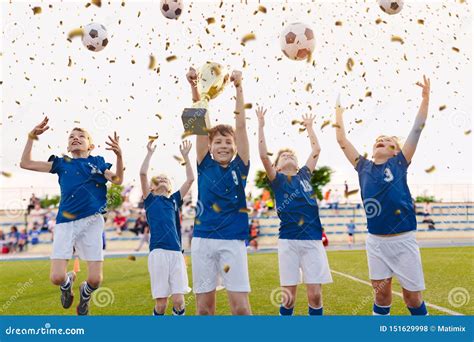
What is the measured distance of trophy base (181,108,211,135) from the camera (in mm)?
5352

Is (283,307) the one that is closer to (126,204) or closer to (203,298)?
(203,298)

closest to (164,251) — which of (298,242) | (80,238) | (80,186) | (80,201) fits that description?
(80,238)

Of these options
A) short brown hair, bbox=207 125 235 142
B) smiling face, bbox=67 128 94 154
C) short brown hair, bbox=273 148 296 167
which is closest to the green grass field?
short brown hair, bbox=273 148 296 167

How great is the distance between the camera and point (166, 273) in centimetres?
686

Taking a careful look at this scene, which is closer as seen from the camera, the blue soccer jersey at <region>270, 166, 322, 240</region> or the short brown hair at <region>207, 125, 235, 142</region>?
the short brown hair at <region>207, 125, 235, 142</region>

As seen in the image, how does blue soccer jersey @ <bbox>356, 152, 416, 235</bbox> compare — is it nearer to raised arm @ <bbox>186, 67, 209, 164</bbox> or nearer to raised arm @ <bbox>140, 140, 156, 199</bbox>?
raised arm @ <bbox>186, 67, 209, 164</bbox>

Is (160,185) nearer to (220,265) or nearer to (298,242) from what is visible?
(298,242)

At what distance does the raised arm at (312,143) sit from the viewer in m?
6.52

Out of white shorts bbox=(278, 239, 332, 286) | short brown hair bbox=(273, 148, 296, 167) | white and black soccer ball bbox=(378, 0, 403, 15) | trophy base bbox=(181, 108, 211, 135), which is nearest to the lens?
trophy base bbox=(181, 108, 211, 135)

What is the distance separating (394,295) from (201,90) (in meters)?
5.61

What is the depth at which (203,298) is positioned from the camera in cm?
513

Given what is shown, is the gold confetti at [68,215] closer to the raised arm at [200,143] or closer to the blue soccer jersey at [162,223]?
the blue soccer jersey at [162,223]

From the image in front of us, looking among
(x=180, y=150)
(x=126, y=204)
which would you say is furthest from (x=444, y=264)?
(x=126, y=204)

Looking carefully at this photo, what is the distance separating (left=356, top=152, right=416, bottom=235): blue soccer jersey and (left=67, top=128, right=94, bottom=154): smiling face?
11.2 feet
